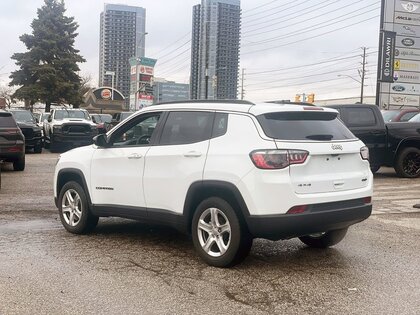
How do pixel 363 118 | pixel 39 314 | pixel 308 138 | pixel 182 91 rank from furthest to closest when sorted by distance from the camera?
pixel 182 91 < pixel 363 118 < pixel 308 138 < pixel 39 314

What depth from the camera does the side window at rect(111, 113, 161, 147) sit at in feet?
20.4

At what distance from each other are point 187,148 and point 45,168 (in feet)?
36.3

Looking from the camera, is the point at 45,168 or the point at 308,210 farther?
the point at 45,168

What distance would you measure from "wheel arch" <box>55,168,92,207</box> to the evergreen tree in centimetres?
4251

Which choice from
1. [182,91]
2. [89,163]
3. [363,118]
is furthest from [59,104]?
[89,163]

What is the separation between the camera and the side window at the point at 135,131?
6230 millimetres

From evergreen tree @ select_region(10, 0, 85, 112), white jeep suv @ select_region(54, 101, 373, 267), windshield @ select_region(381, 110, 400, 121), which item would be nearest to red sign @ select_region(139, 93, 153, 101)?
evergreen tree @ select_region(10, 0, 85, 112)

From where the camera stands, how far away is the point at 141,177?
5938 mm

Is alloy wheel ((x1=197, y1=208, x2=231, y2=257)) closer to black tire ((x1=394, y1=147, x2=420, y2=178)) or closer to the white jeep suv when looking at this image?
the white jeep suv

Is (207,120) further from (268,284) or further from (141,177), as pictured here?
(268,284)

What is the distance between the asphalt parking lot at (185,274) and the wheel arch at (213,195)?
1.87 feet

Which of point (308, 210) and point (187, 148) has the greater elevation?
point (187, 148)

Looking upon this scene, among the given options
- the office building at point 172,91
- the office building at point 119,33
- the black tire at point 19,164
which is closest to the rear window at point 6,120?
the black tire at point 19,164

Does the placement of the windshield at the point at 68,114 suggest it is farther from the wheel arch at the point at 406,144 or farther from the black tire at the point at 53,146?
the wheel arch at the point at 406,144
